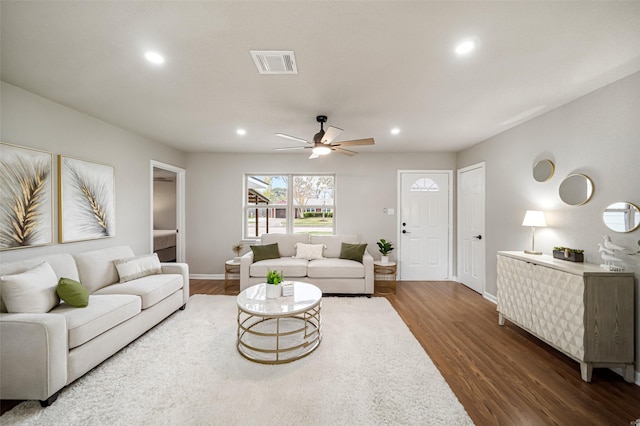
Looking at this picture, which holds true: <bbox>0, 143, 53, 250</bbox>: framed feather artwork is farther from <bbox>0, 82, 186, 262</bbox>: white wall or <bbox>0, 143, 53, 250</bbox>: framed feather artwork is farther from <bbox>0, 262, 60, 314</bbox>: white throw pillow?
<bbox>0, 262, 60, 314</bbox>: white throw pillow

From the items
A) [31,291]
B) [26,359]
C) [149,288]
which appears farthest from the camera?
[149,288]

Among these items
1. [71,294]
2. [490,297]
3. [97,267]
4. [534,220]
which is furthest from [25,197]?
[490,297]

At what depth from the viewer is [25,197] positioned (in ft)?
7.79

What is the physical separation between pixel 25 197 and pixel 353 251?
405 cm

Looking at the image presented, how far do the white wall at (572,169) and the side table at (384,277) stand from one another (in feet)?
4.85

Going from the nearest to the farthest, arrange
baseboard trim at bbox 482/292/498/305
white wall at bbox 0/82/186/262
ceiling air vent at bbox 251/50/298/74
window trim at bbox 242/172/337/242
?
ceiling air vent at bbox 251/50/298/74
white wall at bbox 0/82/186/262
baseboard trim at bbox 482/292/498/305
window trim at bbox 242/172/337/242

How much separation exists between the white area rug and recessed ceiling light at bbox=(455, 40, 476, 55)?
253cm

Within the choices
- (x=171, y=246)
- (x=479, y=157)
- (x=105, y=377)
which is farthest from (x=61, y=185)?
(x=479, y=157)

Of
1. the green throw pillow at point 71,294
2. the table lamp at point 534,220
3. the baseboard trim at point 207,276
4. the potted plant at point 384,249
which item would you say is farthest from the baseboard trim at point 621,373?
the baseboard trim at point 207,276

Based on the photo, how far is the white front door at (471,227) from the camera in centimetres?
410

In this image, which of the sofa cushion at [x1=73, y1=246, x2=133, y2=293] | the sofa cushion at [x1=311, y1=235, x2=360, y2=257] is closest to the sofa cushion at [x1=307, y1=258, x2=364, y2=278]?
the sofa cushion at [x1=311, y1=235, x2=360, y2=257]

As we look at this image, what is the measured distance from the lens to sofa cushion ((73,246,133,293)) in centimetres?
269

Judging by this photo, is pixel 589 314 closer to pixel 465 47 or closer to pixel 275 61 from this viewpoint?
pixel 465 47

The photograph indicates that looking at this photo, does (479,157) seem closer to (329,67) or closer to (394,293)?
(394,293)
